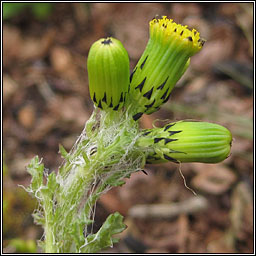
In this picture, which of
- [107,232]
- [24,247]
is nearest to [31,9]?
[24,247]

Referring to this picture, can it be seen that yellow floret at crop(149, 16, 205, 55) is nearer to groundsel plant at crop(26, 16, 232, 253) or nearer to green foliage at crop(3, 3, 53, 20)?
groundsel plant at crop(26, 16, 232, 253)

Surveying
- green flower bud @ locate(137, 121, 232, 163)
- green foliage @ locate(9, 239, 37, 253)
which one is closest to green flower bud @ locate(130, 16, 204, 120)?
green flower bud @ locate(137, 121, 232, 163)

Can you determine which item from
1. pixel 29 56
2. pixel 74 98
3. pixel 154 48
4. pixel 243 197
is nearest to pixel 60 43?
pixel 29 56

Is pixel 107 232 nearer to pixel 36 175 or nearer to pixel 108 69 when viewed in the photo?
pixel 36 175

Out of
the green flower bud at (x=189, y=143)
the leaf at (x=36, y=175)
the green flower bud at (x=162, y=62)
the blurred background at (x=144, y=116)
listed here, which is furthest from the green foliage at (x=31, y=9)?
the green flower bud at (x=189, y=143)

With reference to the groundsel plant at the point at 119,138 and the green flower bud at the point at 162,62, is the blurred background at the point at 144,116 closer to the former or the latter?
the groundsel plant at the point at 119,138

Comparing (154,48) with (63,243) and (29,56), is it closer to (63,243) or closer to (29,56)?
(63,243)
